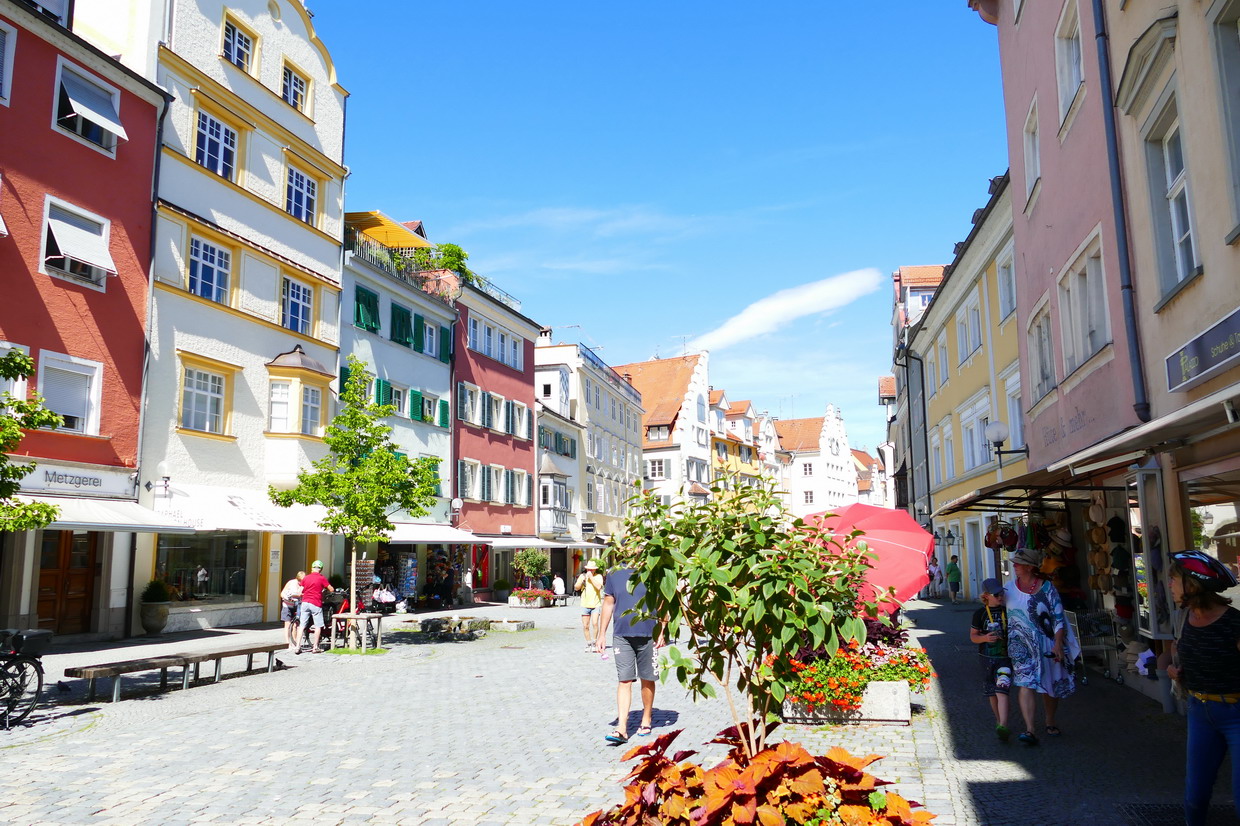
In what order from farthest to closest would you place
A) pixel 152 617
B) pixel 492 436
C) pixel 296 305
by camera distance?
1. pixel 492 436
2. pixel 296 305
3. pixel 152 617

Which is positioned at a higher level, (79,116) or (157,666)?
(79,116)

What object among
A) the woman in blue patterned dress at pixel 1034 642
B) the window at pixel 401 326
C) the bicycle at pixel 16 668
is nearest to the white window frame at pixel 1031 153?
the woman in blue patterned dress at pixel 1034 642

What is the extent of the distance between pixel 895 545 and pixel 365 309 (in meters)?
21.4

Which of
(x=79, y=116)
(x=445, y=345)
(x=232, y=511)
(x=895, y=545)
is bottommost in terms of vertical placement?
(x=895, y=545)

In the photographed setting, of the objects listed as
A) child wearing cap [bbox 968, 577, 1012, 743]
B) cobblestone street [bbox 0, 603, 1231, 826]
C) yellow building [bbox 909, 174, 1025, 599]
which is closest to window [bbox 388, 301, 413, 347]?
yellow building [bbox 909, 174, 1025, 599]

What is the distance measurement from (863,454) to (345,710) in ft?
460

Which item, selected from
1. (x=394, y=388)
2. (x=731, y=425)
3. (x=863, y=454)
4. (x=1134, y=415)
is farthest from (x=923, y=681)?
(x=863, y=454)

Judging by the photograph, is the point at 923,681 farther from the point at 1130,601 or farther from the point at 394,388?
the point at 394,388

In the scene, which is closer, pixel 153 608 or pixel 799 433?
pixel 153 608

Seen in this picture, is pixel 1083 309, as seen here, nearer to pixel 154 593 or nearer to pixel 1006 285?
pixel 1006 285

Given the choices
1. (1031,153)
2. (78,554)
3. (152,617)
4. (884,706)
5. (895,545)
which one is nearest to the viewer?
(884,706)

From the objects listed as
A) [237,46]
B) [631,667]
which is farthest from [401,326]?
[631,667]

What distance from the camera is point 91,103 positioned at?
19500 mm

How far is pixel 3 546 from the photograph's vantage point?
18.0 m
